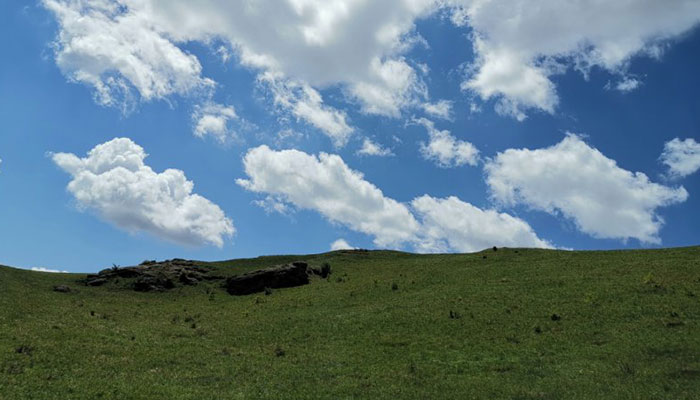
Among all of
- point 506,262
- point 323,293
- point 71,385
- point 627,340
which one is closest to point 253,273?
point 323,293

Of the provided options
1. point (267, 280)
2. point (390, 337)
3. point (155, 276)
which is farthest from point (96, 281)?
point (390, 337)

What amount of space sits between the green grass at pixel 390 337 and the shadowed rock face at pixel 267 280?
11.9ft

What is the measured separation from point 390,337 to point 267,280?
31.6 metres

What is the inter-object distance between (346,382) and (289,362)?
6.02 m

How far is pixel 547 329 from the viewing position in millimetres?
33969

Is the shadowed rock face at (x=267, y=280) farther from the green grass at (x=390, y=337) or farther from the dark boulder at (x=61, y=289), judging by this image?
the dark boulder at (x=61, y=289)

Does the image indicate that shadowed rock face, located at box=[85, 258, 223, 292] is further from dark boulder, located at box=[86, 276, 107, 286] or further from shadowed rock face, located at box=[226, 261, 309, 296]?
shadowed rock face, located at box=[226, 261, 309, 296]

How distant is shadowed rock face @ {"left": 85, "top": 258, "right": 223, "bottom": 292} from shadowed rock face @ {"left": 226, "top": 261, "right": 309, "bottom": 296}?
7.19 m

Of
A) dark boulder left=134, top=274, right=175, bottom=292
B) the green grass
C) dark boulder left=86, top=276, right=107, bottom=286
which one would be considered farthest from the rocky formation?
dark boulder left=86, top=276, right=107, bottom=286

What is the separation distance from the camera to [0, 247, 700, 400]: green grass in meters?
24.3

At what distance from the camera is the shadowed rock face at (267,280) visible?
62750mm

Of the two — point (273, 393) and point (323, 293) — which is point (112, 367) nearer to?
point (273, 393)

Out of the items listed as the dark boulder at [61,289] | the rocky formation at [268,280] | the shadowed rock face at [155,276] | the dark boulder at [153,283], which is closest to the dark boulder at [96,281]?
the shadowed rock face at [155,276]

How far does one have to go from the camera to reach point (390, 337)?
3556cm
